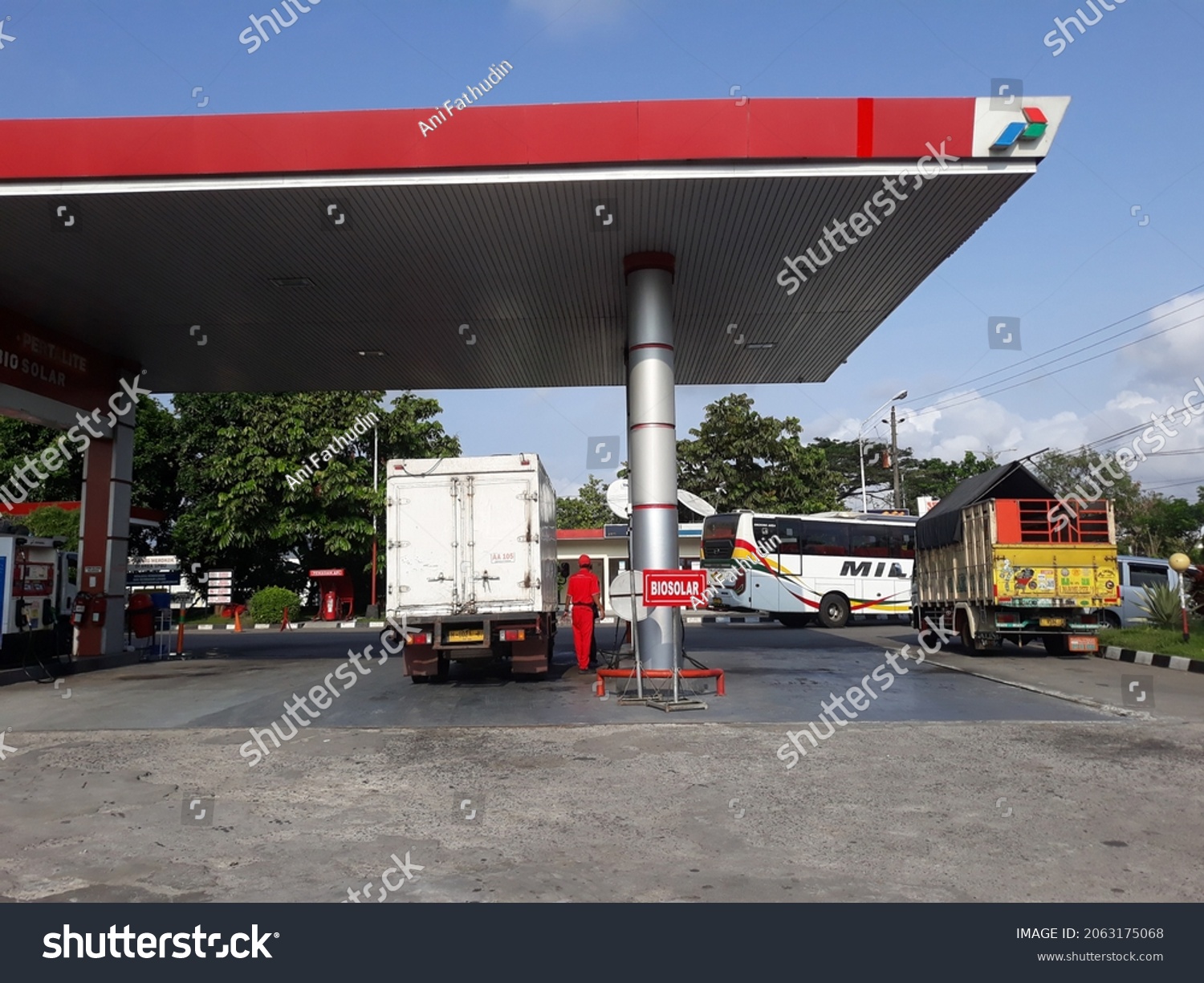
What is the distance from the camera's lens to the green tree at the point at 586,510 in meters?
57.8

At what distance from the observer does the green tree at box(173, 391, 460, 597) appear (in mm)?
35625

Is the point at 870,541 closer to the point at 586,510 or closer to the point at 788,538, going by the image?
the point at 788,538

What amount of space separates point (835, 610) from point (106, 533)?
18550 mm

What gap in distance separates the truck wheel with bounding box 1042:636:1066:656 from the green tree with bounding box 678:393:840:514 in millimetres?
21423

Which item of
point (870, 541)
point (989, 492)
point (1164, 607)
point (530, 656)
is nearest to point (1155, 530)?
point (870, 541)

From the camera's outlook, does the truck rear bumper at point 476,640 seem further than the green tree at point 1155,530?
No

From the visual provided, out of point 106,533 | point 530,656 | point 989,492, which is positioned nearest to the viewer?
point 530,656

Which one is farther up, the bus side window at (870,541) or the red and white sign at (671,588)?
the bus side window at (870,541)

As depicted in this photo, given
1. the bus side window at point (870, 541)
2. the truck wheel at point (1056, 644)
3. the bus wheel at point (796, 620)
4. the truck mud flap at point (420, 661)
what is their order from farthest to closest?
the bus wheel at point (796, 620) < the bus side window at point (870, 541) < the truck wheel at point (1056, 644) < the truck mud flap at point (420, 661)

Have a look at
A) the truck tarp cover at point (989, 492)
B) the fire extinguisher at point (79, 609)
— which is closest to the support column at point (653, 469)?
the truck tarp cover at point (989, 492)

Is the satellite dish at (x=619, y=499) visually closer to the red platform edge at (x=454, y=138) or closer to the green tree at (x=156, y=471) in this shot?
the red platform edge at (x=454, y=138)

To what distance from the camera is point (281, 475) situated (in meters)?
35.9

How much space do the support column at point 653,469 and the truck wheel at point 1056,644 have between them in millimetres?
8130
